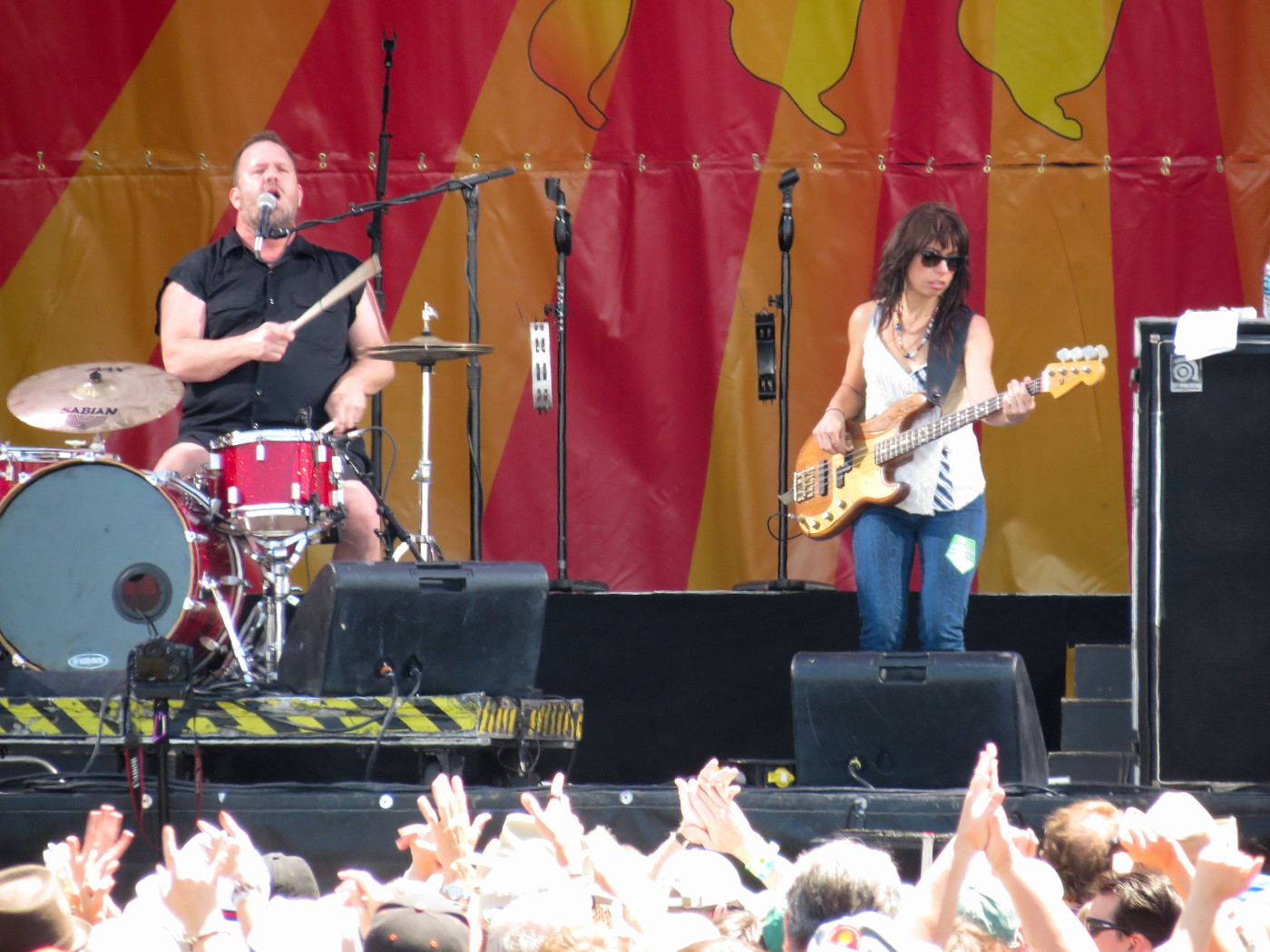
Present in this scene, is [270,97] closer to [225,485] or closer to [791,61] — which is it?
[791,61]

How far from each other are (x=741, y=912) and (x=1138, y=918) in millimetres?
695

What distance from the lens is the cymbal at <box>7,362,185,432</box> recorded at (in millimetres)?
4590

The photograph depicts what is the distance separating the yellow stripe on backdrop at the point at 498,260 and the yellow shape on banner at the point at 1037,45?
1.54 meters

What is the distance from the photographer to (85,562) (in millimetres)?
4375

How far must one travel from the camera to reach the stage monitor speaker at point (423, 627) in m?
3.97

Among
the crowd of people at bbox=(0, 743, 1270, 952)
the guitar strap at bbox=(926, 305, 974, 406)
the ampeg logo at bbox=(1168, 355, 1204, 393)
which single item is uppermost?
the guitar strap at bbox=(926, 305, 974, 406)

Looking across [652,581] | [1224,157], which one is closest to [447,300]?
[652,581]

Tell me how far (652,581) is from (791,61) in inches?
91.0

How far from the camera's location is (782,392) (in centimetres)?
614

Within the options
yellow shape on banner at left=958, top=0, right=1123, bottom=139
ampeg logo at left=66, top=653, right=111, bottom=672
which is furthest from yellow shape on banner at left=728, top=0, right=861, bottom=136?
ampeg logo at left=66, top=653, right=111, bottom=672

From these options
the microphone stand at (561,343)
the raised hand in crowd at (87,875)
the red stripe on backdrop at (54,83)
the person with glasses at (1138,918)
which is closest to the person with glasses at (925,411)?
the microphone stand at (561,343)

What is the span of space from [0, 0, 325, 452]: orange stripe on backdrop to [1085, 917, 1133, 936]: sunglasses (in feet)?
17.6

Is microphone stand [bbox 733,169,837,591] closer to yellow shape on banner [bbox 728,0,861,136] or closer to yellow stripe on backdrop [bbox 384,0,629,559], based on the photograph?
yellow shape on banner [bbox 728,0,861,136]

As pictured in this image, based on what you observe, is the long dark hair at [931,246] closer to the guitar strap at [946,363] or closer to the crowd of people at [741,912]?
the guitar strap at [946,363]
